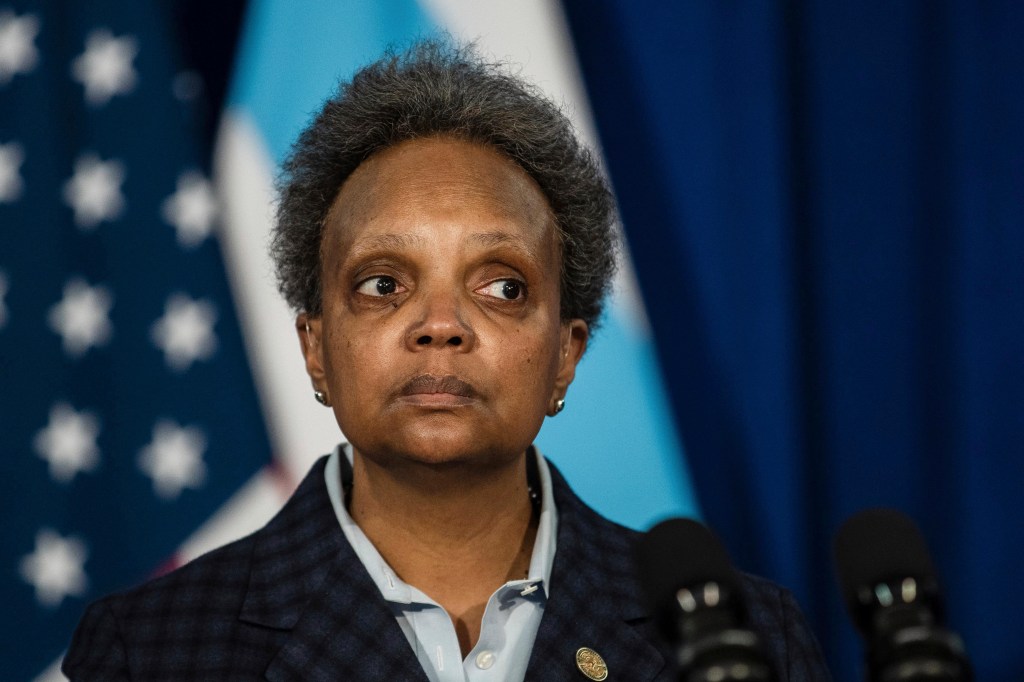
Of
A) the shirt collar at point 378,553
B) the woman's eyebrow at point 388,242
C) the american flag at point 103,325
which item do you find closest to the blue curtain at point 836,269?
the shirt collar at point 378,553

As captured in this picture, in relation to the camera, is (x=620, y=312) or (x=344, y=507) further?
(x=620, y=312)

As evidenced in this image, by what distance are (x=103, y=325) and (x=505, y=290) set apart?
119 cm

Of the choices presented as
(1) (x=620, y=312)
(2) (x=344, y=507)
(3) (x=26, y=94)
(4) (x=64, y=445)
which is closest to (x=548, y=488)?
(2) (x=344, y=507)

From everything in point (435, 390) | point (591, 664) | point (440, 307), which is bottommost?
point (591, 664)

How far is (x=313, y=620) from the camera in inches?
65.4

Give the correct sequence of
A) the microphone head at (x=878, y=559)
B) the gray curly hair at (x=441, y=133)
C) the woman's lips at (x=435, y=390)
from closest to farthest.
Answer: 1. the microphone head at (x=878, y=559)
2. the woman's lips at (x=435, y=390)
3. the gray curly hair at (x=441, y=133)

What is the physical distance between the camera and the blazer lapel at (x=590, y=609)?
65.3 inches

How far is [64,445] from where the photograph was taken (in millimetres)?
2492

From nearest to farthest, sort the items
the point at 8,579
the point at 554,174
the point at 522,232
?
the point at 522,232 → the point at 554,174 → the point at 8,579

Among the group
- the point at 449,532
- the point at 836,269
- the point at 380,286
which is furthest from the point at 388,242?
the point at 836,269

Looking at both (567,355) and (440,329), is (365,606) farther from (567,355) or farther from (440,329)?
(567,355)

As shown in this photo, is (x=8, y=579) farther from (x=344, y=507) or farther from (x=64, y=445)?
(x=344, y=507)

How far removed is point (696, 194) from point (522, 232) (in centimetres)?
100

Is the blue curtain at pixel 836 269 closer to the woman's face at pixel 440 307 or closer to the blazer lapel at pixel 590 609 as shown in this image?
the blazer lapel at pixel 590 609
